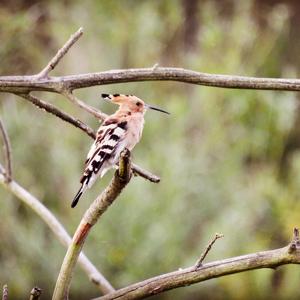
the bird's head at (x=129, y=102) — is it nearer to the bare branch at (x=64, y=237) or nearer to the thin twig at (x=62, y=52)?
the thin twig at (x=62, y=52)

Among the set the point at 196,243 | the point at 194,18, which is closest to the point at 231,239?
the point at 196,243

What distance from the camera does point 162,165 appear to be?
338cm

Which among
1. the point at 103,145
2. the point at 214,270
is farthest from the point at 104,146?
the point at 214,270

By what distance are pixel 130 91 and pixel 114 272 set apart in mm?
955

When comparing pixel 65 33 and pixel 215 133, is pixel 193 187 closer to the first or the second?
pixel 215 133

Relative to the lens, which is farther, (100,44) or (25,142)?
(100,44)

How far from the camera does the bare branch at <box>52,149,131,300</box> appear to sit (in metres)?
1.06

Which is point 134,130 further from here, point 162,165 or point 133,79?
point 162,165

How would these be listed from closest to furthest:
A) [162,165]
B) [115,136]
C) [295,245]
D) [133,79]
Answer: [295,245]
[133,79]
[115,136]
[162,165]

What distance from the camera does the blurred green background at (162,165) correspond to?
10.4 ft

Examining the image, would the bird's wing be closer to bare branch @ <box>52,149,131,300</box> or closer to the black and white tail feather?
the black and white tail feather

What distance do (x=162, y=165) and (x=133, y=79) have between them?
214cm

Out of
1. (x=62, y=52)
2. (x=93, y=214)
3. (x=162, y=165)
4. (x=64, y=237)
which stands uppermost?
(x=162, y=165)

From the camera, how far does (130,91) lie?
3.77 meters
